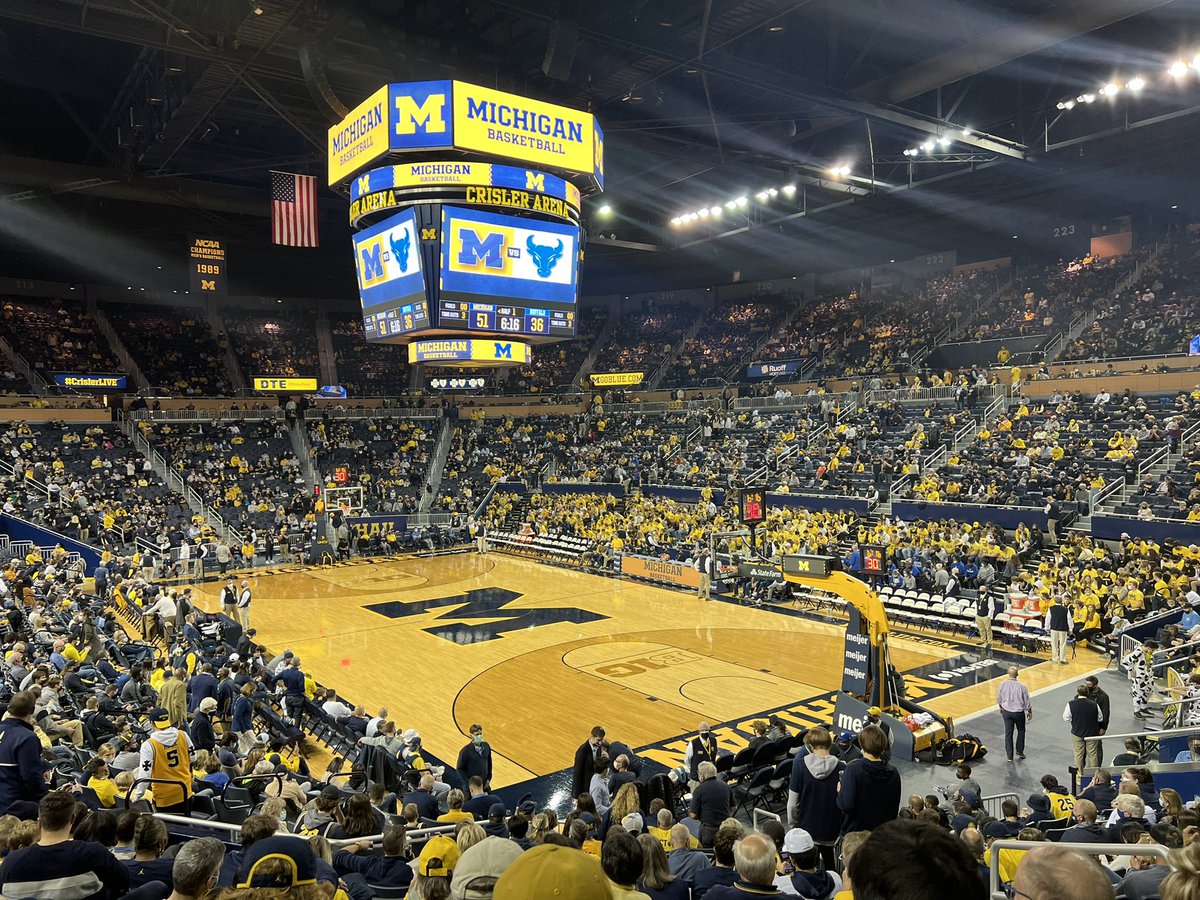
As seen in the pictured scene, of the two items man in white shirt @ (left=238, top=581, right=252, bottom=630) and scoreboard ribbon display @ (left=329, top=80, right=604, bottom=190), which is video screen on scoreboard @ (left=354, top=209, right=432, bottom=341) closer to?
scoreboard ribbon display @ (left=329, top=80, right=604, bottom=190)

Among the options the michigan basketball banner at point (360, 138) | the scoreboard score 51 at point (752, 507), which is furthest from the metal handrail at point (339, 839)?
the michigan basketball banner at point (360, 138)

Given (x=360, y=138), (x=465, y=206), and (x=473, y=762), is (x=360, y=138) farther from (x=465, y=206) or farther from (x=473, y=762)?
(x=473, y=762)

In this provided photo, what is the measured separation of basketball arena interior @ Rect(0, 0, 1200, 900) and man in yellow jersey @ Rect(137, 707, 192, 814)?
0.04 metres

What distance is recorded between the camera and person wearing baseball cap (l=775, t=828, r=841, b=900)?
4.69 m

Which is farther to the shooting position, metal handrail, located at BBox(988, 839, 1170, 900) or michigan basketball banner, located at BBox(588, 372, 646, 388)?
michigan basketball banner, located at BBox(588, 372, 646, 388)

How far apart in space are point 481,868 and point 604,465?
3672 cm

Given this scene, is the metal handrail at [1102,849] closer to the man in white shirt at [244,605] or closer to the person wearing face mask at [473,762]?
the person wearing face mask at [473,762]

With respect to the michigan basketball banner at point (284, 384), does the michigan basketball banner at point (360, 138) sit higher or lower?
higher

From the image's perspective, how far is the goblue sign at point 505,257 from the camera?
18.4m

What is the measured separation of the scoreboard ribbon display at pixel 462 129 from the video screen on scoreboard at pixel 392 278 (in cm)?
153

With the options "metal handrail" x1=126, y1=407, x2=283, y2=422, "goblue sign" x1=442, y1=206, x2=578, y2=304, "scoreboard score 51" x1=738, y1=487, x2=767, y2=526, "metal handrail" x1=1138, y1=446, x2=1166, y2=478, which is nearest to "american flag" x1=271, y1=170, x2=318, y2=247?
"goblue sign" x1=442, y1=206, x2=578, y2=304

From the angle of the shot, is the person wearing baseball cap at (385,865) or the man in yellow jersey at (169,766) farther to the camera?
the man in yellow jersey at (169,766)

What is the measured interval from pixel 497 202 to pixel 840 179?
1407cm

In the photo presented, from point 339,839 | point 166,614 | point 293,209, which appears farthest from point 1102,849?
point 293,209
